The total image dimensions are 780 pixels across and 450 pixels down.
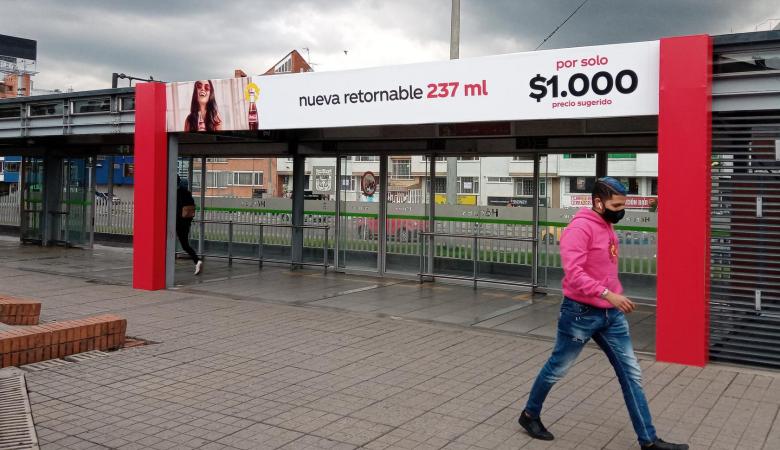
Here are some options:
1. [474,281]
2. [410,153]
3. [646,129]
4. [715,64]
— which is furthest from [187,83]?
[715,64]

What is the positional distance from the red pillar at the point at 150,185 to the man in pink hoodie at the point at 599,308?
832 centimetres

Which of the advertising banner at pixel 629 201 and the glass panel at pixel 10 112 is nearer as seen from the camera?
the advertising banner at pixel 629 201

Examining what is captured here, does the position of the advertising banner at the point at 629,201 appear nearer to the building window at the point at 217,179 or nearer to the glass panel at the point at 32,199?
the building window at the point at 217,179

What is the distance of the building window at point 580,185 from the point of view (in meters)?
11.3

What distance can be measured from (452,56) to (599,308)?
1079 centimetres

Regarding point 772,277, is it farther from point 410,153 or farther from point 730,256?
point 410,153

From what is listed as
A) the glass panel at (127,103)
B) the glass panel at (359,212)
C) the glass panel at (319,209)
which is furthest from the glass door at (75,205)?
the glass panel at (359,212)

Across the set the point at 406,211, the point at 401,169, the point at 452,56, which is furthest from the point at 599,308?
the point at 452,56

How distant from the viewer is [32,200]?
65.0 ft

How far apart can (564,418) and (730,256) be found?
3.00m

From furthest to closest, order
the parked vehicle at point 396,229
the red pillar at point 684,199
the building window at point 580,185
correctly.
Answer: the parked vehicle at point 396,229 → the building window at point 580,185 → the red pillar at point 684,199

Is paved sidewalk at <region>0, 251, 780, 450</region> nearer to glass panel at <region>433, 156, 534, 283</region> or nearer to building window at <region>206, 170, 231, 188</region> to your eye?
glass panel at <region>433, 156, 534, 283</region>

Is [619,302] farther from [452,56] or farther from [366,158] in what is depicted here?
[452,56]

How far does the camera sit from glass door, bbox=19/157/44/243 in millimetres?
19625
